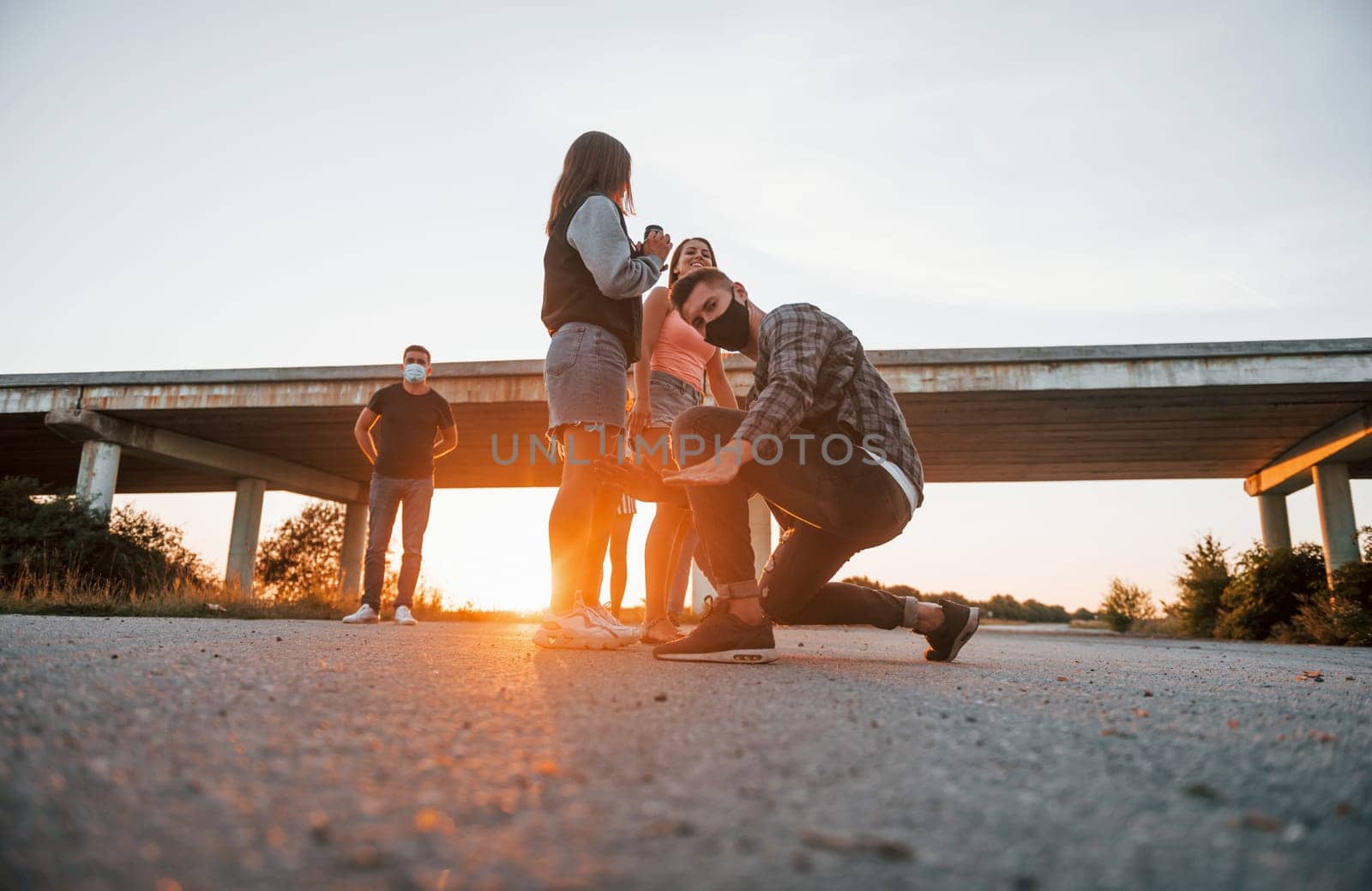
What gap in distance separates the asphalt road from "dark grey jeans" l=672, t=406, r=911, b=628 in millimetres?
1084

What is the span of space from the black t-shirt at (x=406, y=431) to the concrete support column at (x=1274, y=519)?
713 inches

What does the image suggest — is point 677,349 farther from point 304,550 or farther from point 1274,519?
point 304,550

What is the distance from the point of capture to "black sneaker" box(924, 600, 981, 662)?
3.25 m

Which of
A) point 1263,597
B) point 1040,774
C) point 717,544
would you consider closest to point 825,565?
point 717,544

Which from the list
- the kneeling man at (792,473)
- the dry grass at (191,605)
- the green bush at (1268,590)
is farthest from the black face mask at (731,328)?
the green bush at (1268,590)

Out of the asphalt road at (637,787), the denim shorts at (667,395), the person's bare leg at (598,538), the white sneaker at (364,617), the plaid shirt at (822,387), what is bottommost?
the asphalt road at (637,787)

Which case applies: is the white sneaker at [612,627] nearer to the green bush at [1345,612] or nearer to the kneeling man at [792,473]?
the kneeling man at [792,473]

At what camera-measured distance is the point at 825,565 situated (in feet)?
10.2

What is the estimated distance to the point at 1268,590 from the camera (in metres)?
11.9

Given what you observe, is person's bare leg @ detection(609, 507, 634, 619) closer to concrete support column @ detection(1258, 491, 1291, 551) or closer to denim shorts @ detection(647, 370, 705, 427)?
denim shorts @ detection(647, 370, 705, 427)

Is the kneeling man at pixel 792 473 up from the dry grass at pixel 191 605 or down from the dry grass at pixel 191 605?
up

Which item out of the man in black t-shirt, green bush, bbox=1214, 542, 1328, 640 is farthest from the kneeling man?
green bush, bbox=1214, 542, 1328, 640

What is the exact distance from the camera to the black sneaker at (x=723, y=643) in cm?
268

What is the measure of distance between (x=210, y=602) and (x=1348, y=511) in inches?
707
